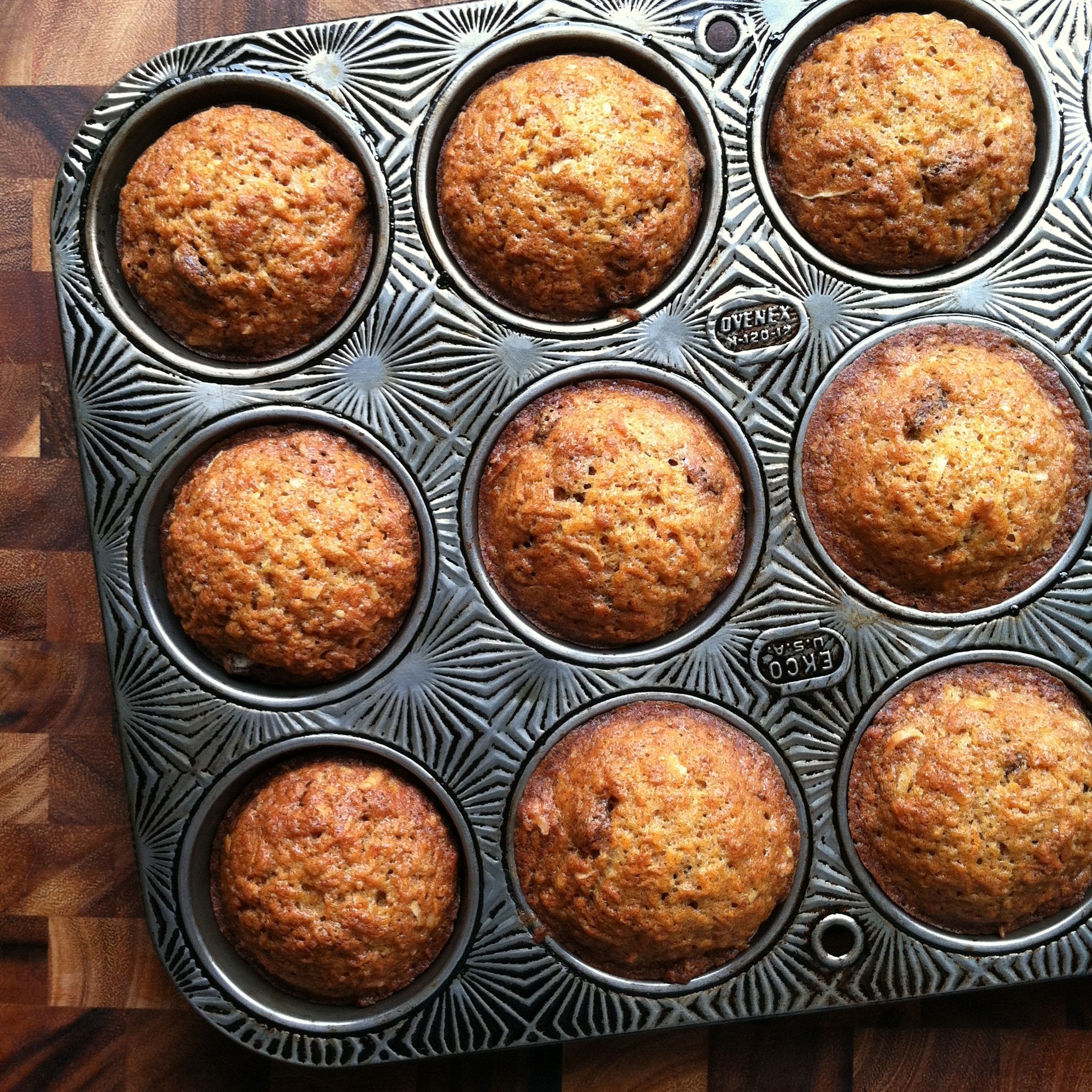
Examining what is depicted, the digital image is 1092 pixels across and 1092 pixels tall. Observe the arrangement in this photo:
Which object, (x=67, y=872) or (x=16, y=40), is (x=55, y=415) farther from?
(x=67, y=872)

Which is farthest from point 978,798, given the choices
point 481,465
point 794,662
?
point 481,465

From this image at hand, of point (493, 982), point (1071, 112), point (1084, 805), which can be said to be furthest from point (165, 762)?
point (1071, 112)

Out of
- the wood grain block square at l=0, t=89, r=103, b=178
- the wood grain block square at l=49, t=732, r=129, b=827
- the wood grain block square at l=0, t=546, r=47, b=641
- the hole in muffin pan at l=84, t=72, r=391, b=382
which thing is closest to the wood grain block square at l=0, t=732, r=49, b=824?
the wood grain block square at l=49, t=732, r=129, b=827

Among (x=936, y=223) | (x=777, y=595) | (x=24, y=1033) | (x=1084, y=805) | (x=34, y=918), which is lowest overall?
(x=24, y=1033)

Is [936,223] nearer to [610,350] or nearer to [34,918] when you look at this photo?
[610,350]

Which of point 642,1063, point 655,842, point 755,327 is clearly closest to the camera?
point 655,842

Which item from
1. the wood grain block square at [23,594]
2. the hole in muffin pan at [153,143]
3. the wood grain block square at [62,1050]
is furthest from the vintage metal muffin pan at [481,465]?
the wood grain block square at [62,1050]
